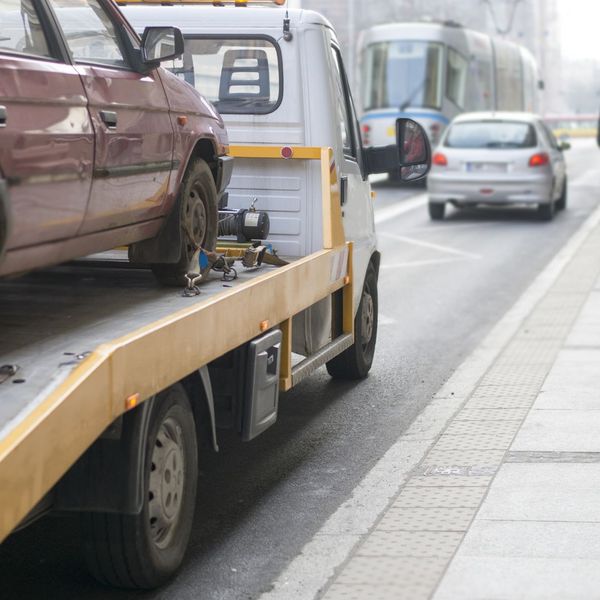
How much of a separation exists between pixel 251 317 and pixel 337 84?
2.77 meters

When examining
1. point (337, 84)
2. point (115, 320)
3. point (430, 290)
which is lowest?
point (430, 290)

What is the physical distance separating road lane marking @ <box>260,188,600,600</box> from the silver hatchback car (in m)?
10.4

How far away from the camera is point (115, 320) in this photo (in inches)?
208

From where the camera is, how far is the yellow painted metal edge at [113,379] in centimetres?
400

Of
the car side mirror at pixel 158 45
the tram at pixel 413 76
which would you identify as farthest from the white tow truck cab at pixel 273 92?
the tram at pixel 413 76

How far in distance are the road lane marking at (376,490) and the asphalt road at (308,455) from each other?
7 cm

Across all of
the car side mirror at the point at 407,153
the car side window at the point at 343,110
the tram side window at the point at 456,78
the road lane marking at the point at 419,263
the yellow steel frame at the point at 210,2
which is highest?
the yellow steel frame at the point at 210,2

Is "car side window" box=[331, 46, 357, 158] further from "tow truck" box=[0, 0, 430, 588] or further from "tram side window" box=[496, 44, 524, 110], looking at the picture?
"tram side window" box=[496, 44, 524, 110]

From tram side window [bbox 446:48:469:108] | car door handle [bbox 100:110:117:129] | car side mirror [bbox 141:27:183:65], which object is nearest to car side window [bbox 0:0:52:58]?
car door handle [bbox 100:110:117:129]

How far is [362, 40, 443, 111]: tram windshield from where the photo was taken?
106ft

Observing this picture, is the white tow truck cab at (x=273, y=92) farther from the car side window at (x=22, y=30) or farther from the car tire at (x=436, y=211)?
the car tire at (x=436, y=211)

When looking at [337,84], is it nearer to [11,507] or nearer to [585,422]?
[585,422]

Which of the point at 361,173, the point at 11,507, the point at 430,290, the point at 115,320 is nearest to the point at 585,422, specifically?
the point at 361,173

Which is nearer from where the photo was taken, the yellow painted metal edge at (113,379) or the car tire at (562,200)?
the yellow painted metal edge at (113,379)
